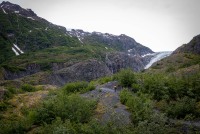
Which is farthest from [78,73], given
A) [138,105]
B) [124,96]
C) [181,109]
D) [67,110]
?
[181,109]

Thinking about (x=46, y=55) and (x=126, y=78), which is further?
(x=46, y=55)

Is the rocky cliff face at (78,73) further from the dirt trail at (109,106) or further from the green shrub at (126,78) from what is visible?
the green shrub at (126,78)

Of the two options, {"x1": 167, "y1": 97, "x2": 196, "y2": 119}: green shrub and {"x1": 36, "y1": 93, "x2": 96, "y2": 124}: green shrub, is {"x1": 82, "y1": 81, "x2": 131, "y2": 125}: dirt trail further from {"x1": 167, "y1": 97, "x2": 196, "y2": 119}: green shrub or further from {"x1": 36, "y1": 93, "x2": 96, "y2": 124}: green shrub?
{"x1": 167, "y1": 97, "x2": 196, "y2": 119}: green shrub

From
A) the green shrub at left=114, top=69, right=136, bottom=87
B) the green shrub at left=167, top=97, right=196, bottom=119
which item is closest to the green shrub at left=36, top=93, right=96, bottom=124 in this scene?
the green shrub at left=114, top=69, right=136, bottom=87

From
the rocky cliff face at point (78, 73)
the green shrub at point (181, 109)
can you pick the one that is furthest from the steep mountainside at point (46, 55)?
the green shrub at point (181, 109)

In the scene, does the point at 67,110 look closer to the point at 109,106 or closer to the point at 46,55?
the point at 109,106

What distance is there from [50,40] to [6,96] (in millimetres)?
148330

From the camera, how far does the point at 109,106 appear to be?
44.9ft

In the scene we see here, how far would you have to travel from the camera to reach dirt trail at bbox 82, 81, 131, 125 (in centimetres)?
1064

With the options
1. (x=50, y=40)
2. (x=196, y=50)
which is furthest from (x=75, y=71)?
(x=50, y=40)

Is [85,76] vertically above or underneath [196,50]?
underneath

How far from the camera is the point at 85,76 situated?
250ft

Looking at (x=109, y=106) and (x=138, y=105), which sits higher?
(x=138, y=105)

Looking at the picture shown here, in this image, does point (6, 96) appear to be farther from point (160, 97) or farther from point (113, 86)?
point (160, 97)
